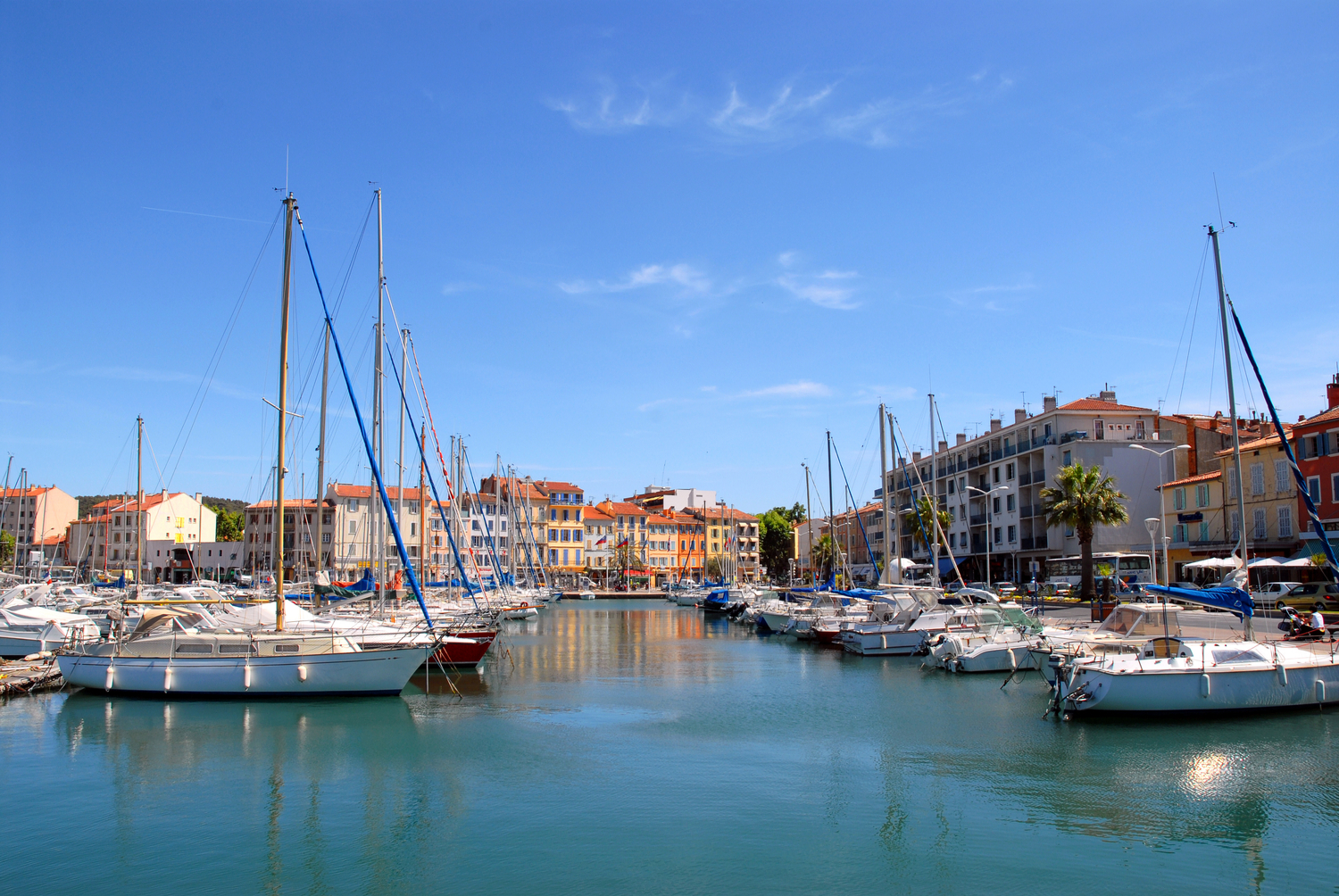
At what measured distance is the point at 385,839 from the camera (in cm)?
1666

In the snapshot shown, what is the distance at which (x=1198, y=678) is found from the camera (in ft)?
82.2

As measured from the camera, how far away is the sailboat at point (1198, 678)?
82.2 feet

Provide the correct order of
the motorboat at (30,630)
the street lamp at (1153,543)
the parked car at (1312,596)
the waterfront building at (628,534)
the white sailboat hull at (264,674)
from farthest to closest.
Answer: the waterfront building at (628,534) < the parked car at (1312,596) < the street lamp at (1153,543) < the motorboat at (30,630) < the white sailboat hull at (264,674)

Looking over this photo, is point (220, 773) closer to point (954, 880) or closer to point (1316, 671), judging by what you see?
point (954, 880)

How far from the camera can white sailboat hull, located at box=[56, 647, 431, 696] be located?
28906 millimetres

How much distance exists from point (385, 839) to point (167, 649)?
16.9 m

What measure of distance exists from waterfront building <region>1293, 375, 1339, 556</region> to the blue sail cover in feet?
81.4

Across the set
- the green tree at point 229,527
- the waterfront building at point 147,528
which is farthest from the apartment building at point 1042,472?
the green tree at point 229,527

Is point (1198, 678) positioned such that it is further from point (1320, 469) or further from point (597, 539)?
point (597, 539)

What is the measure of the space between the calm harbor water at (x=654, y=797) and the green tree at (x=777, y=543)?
11316 cm

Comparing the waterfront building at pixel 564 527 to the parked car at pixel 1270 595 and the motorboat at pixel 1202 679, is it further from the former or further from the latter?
the motorboat at pixel 1202 679

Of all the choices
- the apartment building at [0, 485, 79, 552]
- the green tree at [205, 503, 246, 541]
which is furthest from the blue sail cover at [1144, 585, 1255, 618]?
the apartment building at [0, 485, 79, 552]

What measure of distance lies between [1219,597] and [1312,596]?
854 inches

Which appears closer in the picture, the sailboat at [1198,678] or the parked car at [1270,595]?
the sailboat at [1198,678]
